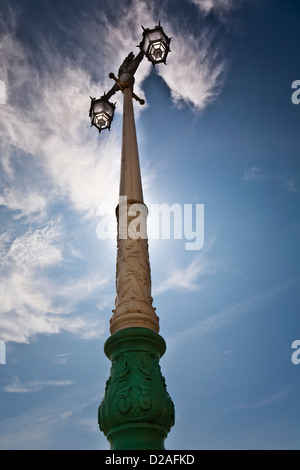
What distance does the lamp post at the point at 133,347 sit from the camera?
177 inches

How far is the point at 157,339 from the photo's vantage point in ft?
17.8

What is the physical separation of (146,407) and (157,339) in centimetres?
111

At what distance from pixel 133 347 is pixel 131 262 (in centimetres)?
162

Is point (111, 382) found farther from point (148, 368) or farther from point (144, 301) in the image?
point (144, 301)

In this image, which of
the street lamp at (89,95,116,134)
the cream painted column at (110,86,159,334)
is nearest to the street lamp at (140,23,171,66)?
the street lamp at (89,95,116,134)

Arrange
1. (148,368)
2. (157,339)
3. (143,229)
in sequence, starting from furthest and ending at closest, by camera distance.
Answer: (143,229) < (157,339) < (148,368)

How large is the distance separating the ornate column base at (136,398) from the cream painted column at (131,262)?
1.03 feet

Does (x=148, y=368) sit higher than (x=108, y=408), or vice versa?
(x=148, y=368)

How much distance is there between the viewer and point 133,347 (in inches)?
207

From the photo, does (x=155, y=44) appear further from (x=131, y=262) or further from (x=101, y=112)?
(x=131, y=262)

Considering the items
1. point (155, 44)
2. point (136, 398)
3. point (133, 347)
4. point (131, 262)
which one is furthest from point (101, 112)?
point (136, 398)

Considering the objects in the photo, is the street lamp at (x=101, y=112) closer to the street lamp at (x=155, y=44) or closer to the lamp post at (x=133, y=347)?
the street lamp at (x=155, y=44)
